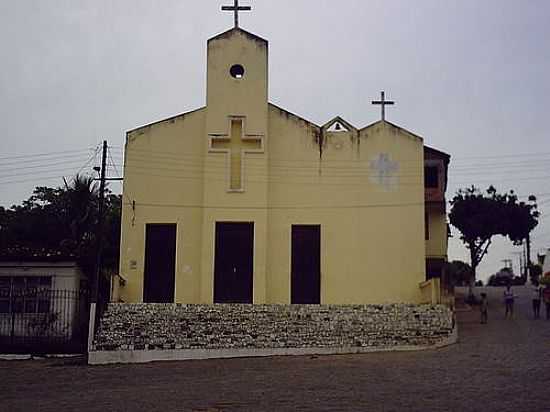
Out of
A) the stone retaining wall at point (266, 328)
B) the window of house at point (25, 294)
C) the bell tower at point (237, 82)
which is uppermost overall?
the bell tower at point (237, 82)

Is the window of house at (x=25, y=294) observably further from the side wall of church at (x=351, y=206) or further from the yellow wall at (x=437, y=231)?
the yellow wall at (x=437, y=231)

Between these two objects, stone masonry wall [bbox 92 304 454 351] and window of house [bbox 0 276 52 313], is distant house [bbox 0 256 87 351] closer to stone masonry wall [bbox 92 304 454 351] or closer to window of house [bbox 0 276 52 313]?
window of house [bbox 0 276 52 313]

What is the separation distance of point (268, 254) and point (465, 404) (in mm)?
15529

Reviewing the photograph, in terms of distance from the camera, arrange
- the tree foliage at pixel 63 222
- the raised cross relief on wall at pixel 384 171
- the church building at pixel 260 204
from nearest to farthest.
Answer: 1. the church building at pixel 260 204
2. the raised cross relief on wall at pixel 384 171
3. the tree foliage at pixel 63 222

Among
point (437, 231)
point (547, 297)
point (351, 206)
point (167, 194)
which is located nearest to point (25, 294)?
point (167, 194)

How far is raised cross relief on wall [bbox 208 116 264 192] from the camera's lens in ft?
92.6

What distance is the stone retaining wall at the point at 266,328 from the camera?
2220 cm

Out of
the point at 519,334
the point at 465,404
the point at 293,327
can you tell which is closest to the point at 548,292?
the point at 519,334

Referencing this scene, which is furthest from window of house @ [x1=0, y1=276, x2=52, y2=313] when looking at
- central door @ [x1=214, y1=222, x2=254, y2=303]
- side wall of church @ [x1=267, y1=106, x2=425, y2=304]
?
side wall of church @ [x1=267, y1=106, x2=425, y2=304]

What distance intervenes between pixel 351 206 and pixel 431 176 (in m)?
7.69

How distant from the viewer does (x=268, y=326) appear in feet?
77.2

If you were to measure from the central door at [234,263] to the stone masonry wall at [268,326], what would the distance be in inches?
113

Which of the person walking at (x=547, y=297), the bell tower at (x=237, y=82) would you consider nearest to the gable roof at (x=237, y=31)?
the bell tower at (x=237, y=82)

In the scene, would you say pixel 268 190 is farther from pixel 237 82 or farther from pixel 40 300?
pixel 40 300
